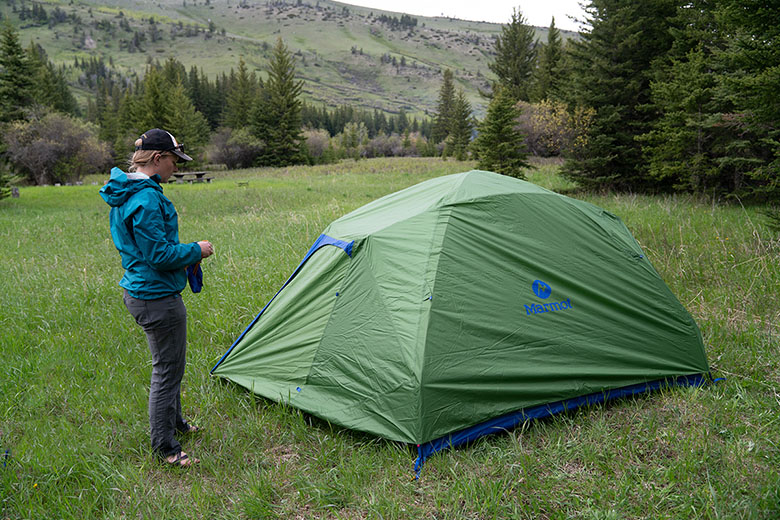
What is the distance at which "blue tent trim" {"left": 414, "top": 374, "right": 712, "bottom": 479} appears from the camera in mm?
2982

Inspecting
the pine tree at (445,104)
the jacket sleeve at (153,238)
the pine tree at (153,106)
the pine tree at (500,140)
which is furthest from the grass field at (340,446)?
the pine tree at (445,104)

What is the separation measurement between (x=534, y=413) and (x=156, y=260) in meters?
2.73

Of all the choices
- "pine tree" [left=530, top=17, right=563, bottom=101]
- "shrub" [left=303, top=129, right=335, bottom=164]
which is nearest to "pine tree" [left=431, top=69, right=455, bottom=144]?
"shrub" [left=303, top=129, right=335, bottom=164]

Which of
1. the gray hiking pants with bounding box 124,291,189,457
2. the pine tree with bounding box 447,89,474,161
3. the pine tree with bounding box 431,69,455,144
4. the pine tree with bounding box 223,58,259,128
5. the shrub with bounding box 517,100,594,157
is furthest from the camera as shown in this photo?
the pine tree with bounding box 431,69,455,144

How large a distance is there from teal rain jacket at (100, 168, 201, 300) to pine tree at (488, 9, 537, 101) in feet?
119

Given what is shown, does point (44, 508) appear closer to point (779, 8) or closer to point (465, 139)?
point (779, 8)

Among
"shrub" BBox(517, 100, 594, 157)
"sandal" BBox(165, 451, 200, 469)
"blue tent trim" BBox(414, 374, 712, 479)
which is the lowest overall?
"sandal" BBox(165, 451, 200, 469)

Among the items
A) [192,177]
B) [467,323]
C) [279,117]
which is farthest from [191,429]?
[279,117]

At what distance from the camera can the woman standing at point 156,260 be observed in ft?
8.73

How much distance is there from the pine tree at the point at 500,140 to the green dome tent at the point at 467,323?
38.7ft

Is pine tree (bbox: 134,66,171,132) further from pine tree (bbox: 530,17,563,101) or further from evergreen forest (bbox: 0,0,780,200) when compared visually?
pine tree (bbox: 530,17,563,101)

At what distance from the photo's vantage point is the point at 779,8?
5562 mm

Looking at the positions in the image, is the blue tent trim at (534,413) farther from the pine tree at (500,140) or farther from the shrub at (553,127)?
the shrub at (553,127)

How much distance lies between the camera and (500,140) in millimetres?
15516
